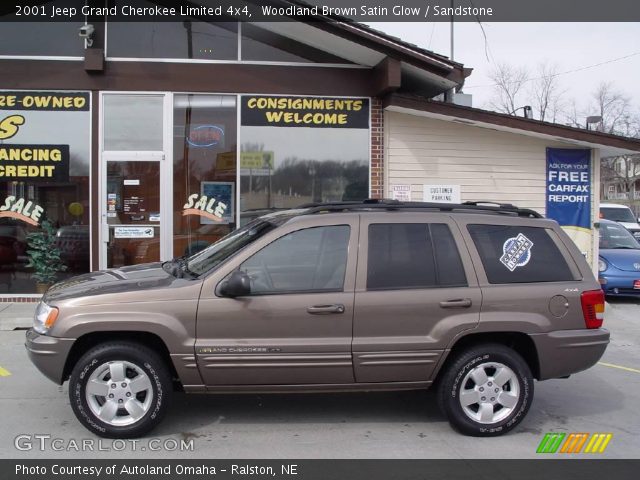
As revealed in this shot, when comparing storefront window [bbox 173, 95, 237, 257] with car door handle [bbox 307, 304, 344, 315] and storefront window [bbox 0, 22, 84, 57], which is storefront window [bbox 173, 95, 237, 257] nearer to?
storefront window [bbox 0, 22, 84, 57]

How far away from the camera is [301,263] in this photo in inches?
184

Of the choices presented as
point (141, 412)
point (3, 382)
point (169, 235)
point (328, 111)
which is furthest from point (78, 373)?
point (328, 111)

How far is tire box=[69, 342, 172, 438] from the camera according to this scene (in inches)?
175

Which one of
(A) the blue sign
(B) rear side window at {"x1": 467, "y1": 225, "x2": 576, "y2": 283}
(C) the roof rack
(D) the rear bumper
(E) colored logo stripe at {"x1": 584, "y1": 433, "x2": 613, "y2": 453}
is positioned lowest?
(E) colored logo stripe at {"x1": 584, "y1": 433, "x2": 613, "y2": 453}

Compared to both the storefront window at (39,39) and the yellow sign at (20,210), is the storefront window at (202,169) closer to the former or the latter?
the storefront window at (39,39)

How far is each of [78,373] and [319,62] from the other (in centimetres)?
701

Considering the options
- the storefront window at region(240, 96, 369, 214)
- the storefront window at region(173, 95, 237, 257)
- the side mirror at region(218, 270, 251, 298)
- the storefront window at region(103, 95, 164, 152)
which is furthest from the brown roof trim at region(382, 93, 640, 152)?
the side mirror at region(218, 270, 251, 298)

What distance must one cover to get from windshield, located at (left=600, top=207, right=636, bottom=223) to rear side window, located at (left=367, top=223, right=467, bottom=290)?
57.7ft

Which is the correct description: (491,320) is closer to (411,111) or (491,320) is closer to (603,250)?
(411,111)

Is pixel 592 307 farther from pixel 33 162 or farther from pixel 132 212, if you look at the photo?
pixel 33 162

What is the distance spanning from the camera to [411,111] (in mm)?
9797

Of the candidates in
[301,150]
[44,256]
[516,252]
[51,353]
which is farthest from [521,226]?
[44,256]

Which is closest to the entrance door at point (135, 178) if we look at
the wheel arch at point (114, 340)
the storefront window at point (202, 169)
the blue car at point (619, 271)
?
the storefront window at point (202, 169)

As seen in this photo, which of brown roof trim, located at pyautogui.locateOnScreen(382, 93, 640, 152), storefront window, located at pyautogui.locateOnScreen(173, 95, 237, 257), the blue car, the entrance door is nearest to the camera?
brown roof trim, located at pyautogui.locateOnScreen(382, 93, 640, 152)
